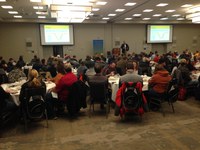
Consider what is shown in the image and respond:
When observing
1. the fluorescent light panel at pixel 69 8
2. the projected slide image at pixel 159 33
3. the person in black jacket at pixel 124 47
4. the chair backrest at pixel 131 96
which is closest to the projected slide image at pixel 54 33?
the person in black jacket at pixel 124 47

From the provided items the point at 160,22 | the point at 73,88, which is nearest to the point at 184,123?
the point at 73,88

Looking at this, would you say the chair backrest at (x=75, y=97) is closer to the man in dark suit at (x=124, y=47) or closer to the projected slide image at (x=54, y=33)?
the projected slide image at (x=54, y=33)

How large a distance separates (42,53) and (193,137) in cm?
1214

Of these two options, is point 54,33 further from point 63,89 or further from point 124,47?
point 63,89

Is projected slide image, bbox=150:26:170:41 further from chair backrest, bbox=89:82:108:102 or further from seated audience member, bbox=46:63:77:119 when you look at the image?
seated audience member, bbox=46:63:77:119

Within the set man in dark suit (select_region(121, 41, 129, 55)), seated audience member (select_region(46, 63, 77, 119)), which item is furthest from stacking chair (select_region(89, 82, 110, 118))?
man in dark suit (select_region(121, 41, 129, 55))

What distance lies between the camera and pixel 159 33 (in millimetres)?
15391

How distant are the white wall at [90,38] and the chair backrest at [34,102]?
10579mm

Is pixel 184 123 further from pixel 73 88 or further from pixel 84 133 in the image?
pixel 73 88

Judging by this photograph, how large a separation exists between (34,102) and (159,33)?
13.8 meters

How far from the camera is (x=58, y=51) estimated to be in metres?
13.9

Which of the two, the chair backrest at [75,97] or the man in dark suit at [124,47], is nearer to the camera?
the chair backrest at [75,97]

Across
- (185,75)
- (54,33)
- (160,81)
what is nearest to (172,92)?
(160,81)

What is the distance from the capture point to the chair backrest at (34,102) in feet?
11.7
